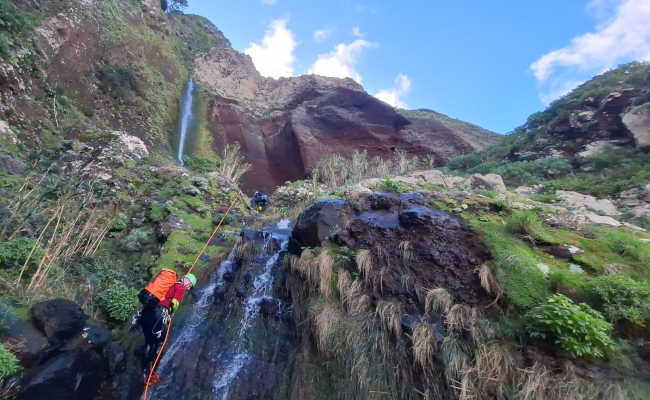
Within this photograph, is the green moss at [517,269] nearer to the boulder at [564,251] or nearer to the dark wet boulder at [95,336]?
the boulder at [564,251]

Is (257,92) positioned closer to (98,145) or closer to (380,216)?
(98,145)

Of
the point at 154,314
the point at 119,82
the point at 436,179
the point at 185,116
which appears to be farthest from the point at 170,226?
the point at 185,116

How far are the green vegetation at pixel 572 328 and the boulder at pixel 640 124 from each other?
1366cm

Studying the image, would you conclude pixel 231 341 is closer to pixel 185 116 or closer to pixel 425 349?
pixel 425 349

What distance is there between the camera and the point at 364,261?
4906 millimetres

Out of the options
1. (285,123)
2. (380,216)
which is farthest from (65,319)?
(285,123)

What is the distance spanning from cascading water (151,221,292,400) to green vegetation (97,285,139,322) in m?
1.03

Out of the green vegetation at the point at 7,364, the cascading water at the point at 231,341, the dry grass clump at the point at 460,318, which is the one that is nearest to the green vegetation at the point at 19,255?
the green vegetation at the point at 7,364

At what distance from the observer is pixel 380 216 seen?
602cm

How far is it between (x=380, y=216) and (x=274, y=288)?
2721 mm

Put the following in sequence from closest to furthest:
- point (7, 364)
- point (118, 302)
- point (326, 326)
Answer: point (7, 364) → point (326, 326) → point (118, 302)

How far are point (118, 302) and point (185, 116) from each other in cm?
1973

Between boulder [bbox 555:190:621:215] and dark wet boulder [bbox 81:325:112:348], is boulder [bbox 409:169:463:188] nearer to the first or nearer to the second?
boulder [bbox 555:190:621:215]

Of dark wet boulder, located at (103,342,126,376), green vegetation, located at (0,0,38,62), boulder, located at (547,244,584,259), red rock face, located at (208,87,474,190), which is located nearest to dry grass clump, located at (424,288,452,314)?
boulder, located at (547,244,584,259)
